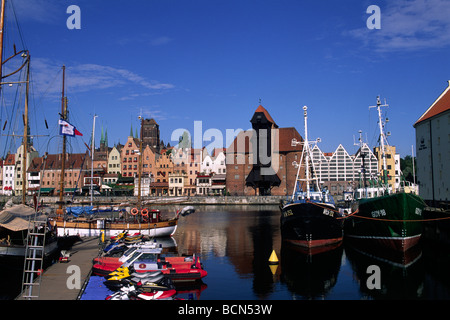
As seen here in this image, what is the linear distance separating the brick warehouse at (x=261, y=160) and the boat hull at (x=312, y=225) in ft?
260

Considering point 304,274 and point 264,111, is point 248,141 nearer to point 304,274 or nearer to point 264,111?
point 264,111

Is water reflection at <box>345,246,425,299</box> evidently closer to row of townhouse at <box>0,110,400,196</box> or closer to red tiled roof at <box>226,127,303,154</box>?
Result: row of townhouse at <box>0,110,400,196</box>

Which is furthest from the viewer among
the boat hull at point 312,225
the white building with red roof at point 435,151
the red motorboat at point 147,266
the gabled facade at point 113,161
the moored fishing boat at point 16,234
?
the gabled facade at point 113,161

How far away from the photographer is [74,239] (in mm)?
38062

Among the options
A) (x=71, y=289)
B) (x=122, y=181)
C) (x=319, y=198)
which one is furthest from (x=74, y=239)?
(x=122, y=181)

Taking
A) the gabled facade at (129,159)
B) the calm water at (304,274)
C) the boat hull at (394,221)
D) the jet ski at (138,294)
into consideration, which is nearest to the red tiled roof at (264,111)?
the gabled facade at (129,159)

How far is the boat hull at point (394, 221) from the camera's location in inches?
1256

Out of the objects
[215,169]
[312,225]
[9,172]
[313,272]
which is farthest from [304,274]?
[9,172]

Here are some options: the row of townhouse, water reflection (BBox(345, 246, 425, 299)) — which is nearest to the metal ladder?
water reflection (BBox(345, 246, 425, 299))

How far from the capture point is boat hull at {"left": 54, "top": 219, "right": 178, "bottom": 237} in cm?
4472

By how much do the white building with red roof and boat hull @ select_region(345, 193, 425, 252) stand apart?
15130mm

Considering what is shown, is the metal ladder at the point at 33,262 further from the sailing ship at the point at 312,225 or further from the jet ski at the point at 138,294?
the sailing ship at the point at 312,225

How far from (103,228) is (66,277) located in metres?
21.7

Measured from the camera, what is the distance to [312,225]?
34.8 metres
